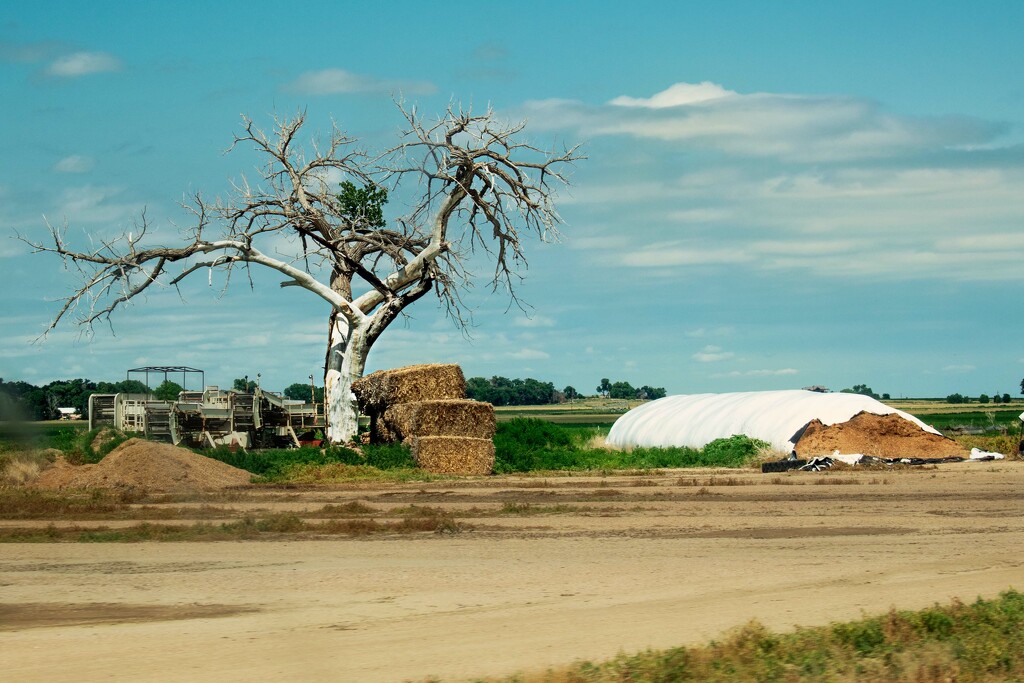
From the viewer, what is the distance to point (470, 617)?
32.7 ft

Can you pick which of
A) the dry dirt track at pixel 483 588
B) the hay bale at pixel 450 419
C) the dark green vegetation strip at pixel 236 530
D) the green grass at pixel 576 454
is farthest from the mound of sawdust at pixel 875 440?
the dark green vegetation strip at pixel 236 530

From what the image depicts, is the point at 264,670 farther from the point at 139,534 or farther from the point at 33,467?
the point at 33,467

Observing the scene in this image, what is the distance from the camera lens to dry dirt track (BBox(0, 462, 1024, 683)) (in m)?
8.45

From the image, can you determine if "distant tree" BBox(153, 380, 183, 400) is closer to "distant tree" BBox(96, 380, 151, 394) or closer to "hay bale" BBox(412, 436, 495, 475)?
"distant tree" BBox(96, 380, 151, 394)

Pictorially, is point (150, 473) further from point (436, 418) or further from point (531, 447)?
point (531, 447)

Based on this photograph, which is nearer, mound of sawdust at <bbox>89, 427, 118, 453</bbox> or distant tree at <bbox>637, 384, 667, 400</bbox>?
mound of sawdust at <bbox>89, 427, 118, 453</bbox>

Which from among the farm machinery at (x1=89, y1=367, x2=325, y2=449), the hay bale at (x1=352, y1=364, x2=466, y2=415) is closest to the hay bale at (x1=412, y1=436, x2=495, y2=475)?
the hay bale at (x1=352, y1=364, x2=466, y2=415)

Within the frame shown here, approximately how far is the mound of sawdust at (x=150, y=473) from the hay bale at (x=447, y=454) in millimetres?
4305

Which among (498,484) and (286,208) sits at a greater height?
(286,208)

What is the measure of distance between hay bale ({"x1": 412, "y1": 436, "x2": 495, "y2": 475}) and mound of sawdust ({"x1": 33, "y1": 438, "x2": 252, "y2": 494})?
14.1 feet

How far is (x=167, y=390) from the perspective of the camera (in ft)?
145

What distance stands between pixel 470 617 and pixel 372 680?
243 centimetres

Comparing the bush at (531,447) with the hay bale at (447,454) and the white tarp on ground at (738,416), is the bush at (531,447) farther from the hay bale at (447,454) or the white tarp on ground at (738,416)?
the white tarp on ground at (738,416)

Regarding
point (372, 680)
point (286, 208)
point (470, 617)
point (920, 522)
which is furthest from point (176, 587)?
point (286, 208)
